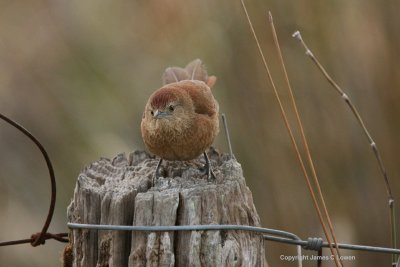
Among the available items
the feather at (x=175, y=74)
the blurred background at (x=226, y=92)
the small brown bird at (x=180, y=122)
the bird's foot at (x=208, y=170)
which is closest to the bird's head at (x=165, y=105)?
the small brown bird at (x=180, y=122)

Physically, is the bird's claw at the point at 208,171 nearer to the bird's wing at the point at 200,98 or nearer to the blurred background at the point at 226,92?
the bird's wing at the point at 200,98

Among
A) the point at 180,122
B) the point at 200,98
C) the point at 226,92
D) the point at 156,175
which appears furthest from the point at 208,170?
the point at 226,92

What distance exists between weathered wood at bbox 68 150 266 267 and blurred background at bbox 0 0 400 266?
2945 millimetres

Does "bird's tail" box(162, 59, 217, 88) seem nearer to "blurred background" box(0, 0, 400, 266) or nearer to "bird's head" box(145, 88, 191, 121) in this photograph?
"blurred background" box(0, 0, 400, 266)

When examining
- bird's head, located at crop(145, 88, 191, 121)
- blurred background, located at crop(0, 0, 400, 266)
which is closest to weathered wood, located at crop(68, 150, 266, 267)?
bird's head, located at crop(145, 88, 191, 121)

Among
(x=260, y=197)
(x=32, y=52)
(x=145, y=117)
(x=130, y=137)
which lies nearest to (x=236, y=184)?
(x=145, y=117)

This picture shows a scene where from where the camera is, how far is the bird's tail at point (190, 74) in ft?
18.8

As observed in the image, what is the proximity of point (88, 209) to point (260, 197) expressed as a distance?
3.24m

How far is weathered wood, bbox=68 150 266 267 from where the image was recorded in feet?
10.2

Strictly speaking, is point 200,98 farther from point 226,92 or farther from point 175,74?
point 226,92

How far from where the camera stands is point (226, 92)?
20.9 feet

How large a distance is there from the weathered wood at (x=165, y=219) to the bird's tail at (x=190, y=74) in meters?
2.35

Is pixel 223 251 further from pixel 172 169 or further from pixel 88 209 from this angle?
pixel 172 169

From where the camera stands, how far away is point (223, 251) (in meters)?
3.12
